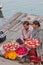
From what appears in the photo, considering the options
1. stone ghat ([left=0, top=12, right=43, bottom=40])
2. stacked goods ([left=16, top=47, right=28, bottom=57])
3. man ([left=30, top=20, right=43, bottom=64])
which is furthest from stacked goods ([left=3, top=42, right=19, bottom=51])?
stone ghat ([left=0, top=12, right=43, bottom=40])

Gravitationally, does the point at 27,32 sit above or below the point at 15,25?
above

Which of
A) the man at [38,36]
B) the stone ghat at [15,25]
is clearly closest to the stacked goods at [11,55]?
the man at [38,36]

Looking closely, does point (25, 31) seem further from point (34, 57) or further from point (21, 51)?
point (34, 57)

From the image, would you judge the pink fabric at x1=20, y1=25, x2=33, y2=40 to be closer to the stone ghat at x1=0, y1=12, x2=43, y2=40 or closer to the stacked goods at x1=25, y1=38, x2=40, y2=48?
the stacked goods at x1=25, y1=38, x2=40, y2=48

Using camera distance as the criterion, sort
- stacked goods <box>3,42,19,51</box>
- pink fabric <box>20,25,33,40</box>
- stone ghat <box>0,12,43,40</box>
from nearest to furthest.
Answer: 1. stacked goods <box>3,42,19,51</box>
2. pink fabric <box>20,25,33,40</box>
3. stone ghat <box>0,12,43,40</box>

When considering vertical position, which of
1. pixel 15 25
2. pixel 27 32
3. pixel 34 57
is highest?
pixel 27 32

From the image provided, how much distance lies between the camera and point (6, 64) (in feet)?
13.9

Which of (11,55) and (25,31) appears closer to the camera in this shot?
(11,55)

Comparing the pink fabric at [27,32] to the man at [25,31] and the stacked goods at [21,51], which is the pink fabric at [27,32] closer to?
the man at [25,31]

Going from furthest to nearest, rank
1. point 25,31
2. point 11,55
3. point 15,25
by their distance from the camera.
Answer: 1. point 15,25
2. point 25,31
3. point 11,55

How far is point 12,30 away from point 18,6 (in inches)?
141

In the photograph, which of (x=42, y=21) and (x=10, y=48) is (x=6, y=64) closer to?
(x=10, y=48)

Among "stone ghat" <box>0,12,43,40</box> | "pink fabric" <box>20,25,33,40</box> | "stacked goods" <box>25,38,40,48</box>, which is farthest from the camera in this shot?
"stone ghat" <box>0,12,43,40</box>

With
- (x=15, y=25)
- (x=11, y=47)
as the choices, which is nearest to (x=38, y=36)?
(x=11, y=47)
